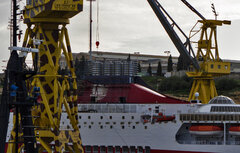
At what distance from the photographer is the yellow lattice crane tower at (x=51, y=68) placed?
47.2m

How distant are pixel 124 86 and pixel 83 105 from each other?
4.49 metres

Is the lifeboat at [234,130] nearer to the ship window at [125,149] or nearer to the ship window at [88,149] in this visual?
the ship window at [125,149]

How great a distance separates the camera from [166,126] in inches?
2363

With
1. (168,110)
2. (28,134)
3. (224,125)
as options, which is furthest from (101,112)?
(28,134)

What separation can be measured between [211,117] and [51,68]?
17850mm

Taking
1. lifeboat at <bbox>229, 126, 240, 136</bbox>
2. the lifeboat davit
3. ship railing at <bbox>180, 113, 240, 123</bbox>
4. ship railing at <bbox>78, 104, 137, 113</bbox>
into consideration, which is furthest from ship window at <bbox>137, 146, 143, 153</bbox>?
lifeboat at <bbox>229, 126, 240, 136</bbox>

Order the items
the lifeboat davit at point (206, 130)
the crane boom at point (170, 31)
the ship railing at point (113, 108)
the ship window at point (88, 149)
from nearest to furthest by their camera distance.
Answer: the lifeboat davit at point (206, 130)
the ship window at point (88, 149)
the ship railing at point (113, 108)
the crane boom at point (170, 31)

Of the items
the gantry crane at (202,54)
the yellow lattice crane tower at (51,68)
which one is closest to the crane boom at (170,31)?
the gantry crane at (202,54)

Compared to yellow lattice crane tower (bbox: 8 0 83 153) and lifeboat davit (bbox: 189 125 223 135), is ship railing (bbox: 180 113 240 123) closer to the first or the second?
lifeboat davit (bbox: 189 125 223 135)

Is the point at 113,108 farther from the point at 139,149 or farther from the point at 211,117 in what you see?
the point at 211,117

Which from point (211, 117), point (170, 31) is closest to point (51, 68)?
point (211, 117)

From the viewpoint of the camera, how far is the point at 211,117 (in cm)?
5947

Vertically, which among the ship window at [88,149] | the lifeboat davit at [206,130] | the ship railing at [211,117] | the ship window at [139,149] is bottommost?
the ship window at [88,149]

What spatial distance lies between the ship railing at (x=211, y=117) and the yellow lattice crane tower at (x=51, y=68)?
44.9 ft
